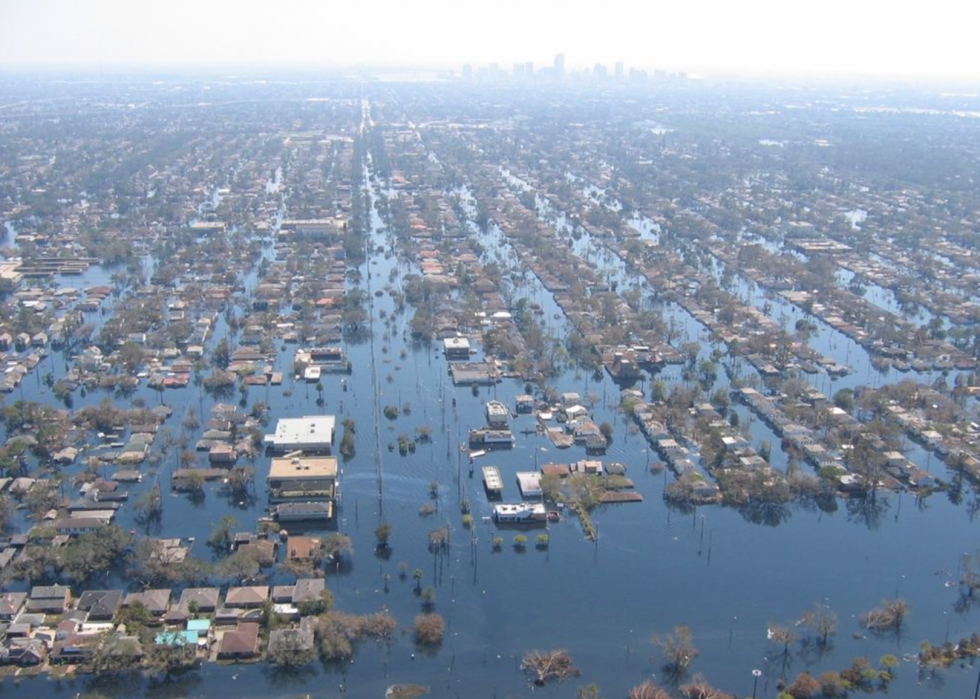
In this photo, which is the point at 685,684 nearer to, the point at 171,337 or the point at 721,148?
the point at 171,337

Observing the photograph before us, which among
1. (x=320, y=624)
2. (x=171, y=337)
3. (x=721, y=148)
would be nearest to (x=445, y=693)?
(x=320, y=624)

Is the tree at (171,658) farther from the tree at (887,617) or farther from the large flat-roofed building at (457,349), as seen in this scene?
the large flat-roofed building at (457,349)

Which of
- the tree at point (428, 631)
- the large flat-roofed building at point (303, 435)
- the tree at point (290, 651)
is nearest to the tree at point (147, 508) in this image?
the large flat-roofed building at point (303, 435)

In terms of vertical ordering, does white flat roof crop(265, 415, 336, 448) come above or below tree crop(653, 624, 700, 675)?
above

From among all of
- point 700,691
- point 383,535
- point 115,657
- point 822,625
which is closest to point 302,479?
point 383,535

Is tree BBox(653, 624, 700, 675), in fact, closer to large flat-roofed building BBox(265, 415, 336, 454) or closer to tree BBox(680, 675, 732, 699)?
tree BBox(680, 675, 732, 699)

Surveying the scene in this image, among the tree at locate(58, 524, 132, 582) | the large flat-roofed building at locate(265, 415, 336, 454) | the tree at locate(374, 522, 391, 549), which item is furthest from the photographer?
the large flat-roofed building at locate(265, 415, 336, 454)

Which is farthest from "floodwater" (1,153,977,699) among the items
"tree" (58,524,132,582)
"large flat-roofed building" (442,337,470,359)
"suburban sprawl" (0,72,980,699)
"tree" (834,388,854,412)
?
"large flat-roofed building" (442,337,470,359)

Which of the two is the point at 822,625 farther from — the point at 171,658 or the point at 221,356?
the point at 221,356
